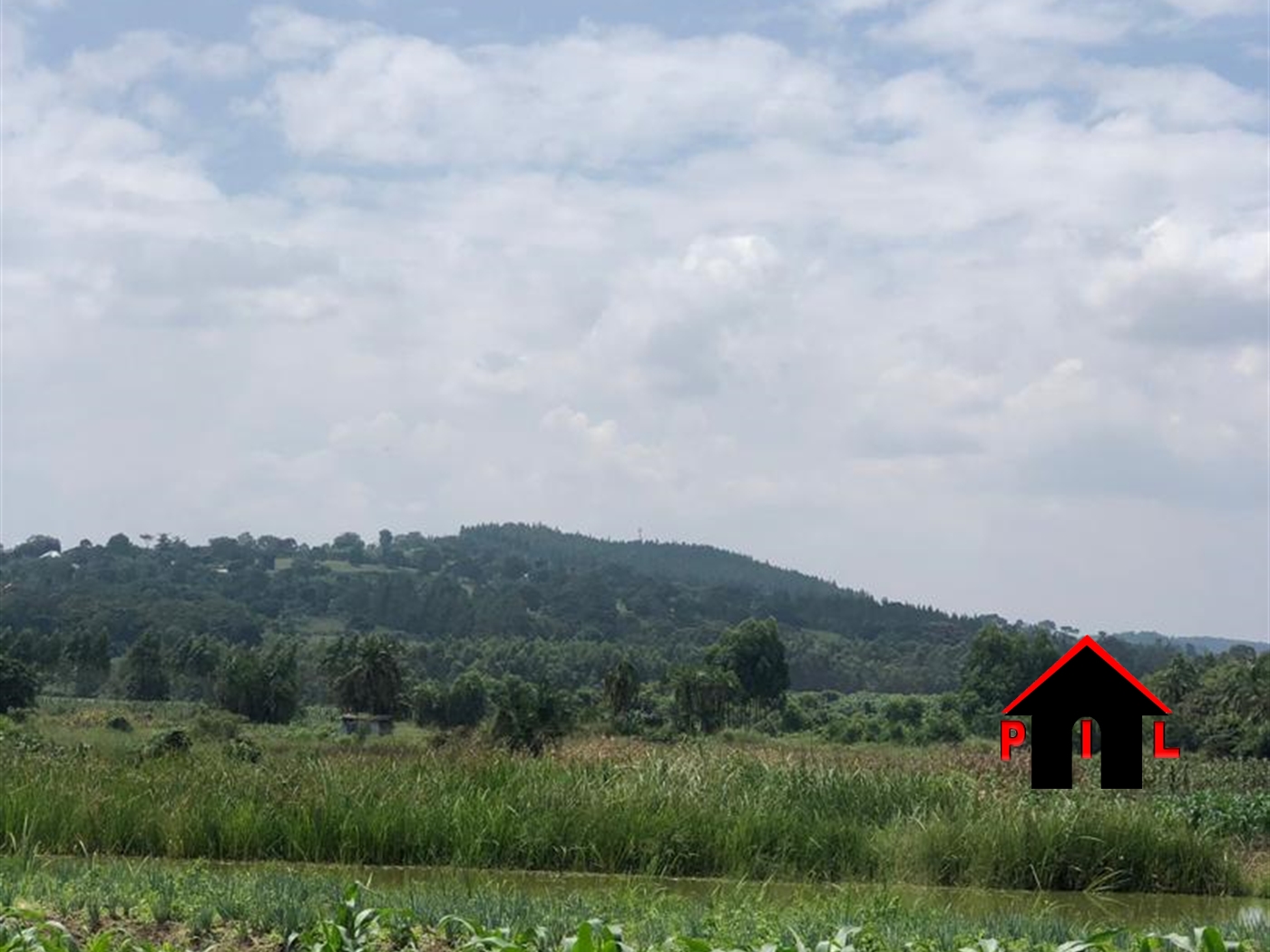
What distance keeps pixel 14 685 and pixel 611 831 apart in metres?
46.4

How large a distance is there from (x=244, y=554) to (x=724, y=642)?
140 metres

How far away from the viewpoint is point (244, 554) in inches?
7633

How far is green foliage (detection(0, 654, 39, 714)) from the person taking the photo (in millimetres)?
51938

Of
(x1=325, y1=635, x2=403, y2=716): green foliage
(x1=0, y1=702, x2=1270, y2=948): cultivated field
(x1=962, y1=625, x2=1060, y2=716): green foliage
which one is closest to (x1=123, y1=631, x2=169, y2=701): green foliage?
(x1=325, y1=635, x2=403, y2=716): green foliage

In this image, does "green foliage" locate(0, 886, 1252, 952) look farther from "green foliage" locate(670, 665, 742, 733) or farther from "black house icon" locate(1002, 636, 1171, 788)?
"green foliage" locate(670, 665, 742, 733)

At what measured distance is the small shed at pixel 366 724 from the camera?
5321 centimetres

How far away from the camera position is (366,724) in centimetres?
5522

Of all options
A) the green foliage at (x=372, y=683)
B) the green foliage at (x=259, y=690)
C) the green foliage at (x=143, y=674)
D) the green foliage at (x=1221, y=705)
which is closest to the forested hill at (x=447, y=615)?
the green foliage at (x=143, y=674)

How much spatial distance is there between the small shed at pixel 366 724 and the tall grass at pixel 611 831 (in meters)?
37.9

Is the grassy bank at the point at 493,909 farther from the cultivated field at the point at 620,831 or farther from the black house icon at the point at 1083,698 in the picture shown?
the black house icon at the point at 1083,698

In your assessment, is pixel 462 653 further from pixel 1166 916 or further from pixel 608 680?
pixel 1166 916

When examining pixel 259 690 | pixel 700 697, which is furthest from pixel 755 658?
pixel 259 690

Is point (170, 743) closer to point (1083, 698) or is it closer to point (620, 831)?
point (620, 831)

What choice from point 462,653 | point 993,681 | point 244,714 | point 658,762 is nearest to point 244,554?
point 462,653
